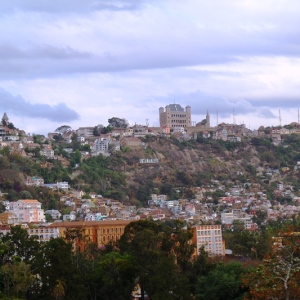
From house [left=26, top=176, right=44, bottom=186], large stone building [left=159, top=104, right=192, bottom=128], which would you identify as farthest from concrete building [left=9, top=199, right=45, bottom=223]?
large stone building [left=159, top=104, right=192, bottom=128]

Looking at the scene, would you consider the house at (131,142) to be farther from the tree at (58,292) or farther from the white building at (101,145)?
the tree at (58,292)

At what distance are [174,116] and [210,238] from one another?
109616mm

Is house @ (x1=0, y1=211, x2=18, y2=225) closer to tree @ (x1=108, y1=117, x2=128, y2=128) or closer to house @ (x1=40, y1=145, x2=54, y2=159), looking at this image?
house @ (x1=40, y1=145, x2=54, y2=159)

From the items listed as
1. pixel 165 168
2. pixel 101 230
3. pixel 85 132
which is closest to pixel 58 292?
pixel 101 230

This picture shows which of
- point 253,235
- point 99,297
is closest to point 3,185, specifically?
point 253,235

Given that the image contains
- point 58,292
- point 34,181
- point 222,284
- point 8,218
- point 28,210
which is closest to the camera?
point 58,292

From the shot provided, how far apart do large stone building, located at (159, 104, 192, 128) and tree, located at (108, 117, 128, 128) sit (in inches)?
353

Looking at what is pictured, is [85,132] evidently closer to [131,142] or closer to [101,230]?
[131,142]

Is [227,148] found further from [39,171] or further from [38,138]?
[39,171]

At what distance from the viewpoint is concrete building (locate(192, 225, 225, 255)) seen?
8591cm

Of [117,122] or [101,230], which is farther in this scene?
[117,122]

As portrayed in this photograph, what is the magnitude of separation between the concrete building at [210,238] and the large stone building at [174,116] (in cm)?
10544

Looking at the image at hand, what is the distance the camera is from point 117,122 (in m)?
189

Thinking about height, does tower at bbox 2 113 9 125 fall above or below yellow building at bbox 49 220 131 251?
above
